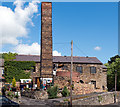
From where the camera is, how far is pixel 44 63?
1307 inches

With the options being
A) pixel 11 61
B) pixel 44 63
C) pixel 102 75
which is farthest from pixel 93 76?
pixel 11 61

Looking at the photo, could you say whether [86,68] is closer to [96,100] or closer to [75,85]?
[75,85]

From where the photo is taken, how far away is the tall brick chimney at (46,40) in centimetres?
3309

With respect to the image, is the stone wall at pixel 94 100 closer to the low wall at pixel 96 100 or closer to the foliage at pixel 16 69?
the low wall at pixel 96 100

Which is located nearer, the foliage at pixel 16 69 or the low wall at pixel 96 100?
the low wall at pixel 96 100

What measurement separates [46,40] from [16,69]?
9825mm

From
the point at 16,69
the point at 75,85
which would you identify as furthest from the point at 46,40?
the point at 16,69

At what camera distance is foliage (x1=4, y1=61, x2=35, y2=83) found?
38312 mm

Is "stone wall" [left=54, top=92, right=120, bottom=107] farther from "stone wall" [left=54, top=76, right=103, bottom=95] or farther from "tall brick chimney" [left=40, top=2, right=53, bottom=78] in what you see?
"tall brick chimney" [left=40, top=2, right=53, bottom=78]

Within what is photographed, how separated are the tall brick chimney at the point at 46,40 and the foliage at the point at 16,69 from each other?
7.50 meters

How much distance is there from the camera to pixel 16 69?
38.9 meters

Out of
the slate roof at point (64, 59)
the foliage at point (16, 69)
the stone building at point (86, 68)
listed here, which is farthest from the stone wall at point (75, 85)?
the slate roof at point (64, 59)

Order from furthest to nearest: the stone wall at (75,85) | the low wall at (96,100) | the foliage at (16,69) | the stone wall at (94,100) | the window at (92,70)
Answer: the window at (92,70), the foliage at (16,69), the stone wall at (75,85), the low wall at (96,100), the stone wall at (94,100)

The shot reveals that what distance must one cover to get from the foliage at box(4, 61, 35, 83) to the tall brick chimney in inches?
295
